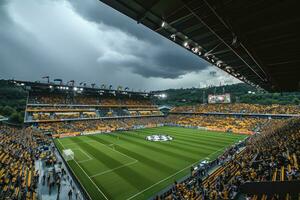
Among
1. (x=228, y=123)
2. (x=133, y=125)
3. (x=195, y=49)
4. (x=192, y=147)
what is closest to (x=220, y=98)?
(x=228, y=123)

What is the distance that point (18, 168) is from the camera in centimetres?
1680

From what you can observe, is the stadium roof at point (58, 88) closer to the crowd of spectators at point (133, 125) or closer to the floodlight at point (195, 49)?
the crowd of spectators at point (133, 125)

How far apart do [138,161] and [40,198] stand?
11.5 meters

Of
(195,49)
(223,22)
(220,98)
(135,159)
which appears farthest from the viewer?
(220,98)

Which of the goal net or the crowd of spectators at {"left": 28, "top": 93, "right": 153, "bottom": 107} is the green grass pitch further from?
the crowd of spectators at {"left": 28, "top": 93, "right": 153, "bottom": 107}

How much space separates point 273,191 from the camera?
4938 mm

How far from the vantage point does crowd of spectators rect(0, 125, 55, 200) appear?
13.2 metres

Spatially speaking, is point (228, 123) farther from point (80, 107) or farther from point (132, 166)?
point (80, 107)

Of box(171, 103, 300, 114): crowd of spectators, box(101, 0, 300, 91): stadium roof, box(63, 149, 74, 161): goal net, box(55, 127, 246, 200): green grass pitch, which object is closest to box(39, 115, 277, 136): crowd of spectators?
box(171, 103, 300, 114): crowd of spectators

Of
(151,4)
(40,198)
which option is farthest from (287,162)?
(40,198)

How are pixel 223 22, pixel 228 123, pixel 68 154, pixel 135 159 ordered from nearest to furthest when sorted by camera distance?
pixel 223 22 < pixel 68 154 < pixel 135 159 < pixel 228 123

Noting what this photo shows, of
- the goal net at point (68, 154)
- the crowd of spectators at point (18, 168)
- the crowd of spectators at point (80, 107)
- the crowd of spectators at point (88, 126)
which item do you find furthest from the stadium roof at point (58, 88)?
the goal net at point (68, 154)

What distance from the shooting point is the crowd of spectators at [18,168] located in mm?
13216

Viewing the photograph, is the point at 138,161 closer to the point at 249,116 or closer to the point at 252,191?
the point at 252,191
